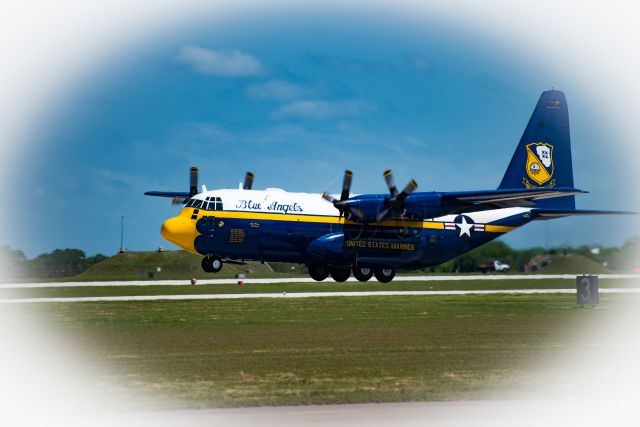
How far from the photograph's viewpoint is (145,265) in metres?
112

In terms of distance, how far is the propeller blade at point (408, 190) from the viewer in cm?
5078

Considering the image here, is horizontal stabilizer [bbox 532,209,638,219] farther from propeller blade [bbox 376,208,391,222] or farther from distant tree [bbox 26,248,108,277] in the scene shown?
distant tree [bbox 26,248,108,277]

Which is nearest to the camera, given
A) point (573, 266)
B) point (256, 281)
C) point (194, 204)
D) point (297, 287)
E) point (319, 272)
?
point (194, 204)

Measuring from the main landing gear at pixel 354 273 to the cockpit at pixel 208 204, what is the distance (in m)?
7.83

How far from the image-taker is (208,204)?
167ft

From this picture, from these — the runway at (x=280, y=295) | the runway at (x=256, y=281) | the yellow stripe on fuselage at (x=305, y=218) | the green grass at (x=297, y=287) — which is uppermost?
the yellow stripe on fuselage at (x=305, y=218)

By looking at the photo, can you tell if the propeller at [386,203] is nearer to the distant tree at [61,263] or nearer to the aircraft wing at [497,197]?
the aircraft wing at [497,197]

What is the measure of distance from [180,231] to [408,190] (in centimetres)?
1333

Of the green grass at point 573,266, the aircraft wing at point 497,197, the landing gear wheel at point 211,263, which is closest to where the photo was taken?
the aircraft wing at point 497,197

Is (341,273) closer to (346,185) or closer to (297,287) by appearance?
(346,185)

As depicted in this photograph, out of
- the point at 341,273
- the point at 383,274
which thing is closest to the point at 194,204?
the point at 341,273

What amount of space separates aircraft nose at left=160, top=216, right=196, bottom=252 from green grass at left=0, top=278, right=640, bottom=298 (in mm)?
19819

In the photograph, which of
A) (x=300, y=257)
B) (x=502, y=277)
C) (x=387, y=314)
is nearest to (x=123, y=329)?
(x=300, y=257)

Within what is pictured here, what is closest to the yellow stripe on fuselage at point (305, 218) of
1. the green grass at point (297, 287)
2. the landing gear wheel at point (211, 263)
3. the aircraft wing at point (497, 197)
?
the landing gear wheel at point (211, 263)
